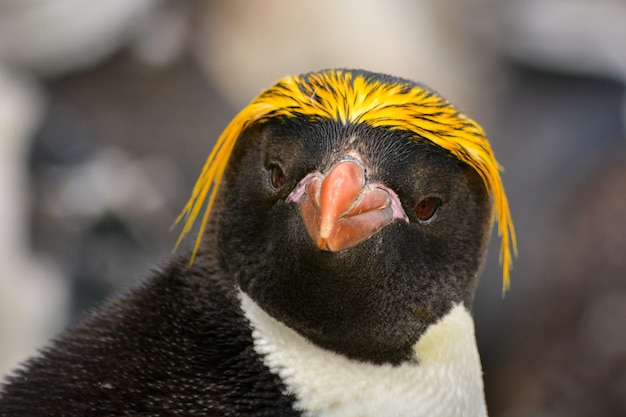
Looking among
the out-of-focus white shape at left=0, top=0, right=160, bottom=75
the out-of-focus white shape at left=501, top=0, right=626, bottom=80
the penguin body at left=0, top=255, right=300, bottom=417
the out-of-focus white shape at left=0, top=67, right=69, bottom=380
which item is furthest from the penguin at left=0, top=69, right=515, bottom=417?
the out-of-focus white shape at left=501, top=0, right=626, bottom=80

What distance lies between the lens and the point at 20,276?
5758 mm

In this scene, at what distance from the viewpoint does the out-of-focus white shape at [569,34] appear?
23.7 feet

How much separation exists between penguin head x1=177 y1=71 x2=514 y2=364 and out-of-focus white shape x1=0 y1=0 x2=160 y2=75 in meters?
4.35

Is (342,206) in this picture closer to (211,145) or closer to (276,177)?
(276,177)

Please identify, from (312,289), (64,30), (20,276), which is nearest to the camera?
(312,289)

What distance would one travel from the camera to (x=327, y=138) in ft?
6.49

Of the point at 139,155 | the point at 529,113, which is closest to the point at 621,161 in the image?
the point at 529,113

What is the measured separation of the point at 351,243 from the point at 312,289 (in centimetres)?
16

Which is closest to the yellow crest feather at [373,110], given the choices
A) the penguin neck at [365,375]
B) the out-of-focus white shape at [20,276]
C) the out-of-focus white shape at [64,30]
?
the penguin neck at [365,375]

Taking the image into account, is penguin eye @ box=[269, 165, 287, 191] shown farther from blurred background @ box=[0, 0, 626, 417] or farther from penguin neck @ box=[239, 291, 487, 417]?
blurred background @ box=[0, 0, 626, 417]

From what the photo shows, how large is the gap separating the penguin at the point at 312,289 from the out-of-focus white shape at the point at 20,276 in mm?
3626

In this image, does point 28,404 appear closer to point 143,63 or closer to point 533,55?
point 143,63

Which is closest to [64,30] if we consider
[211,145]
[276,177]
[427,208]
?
[211,145]

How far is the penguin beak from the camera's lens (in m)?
1.84
